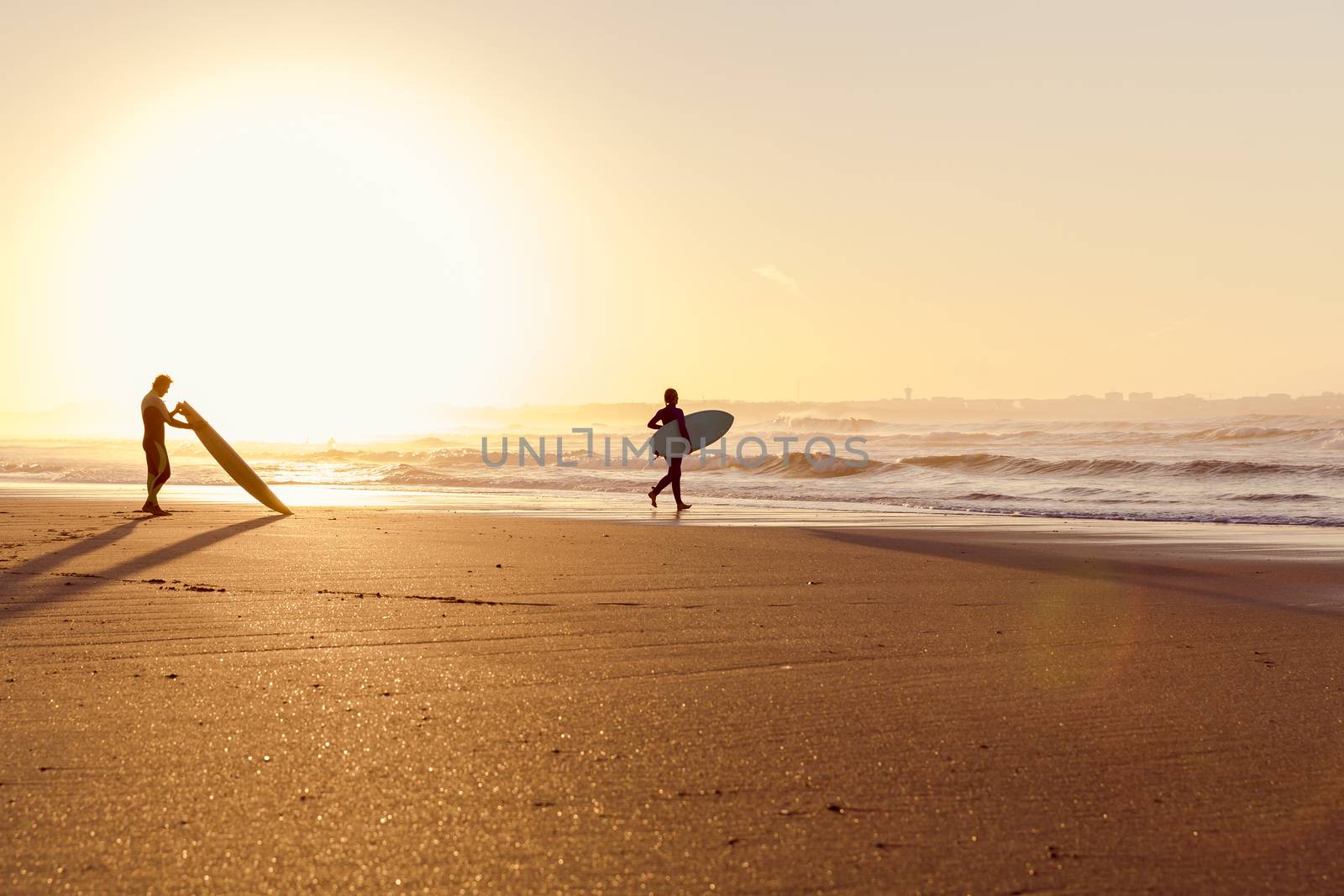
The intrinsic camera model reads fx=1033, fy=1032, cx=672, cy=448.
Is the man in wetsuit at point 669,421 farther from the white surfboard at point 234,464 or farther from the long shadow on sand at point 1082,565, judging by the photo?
the white surfboard at point 234,464

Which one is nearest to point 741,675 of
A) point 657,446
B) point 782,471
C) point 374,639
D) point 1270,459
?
point 374,639

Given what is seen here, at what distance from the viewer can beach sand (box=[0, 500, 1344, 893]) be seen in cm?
214

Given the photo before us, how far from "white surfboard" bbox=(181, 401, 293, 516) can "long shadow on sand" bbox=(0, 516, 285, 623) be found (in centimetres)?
203

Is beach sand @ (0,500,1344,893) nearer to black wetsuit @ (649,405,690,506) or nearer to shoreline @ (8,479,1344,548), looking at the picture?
shoreline @ (8,479,1344,548)

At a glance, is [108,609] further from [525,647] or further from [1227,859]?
[1227,859]

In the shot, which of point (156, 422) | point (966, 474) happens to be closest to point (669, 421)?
point (156, 422)

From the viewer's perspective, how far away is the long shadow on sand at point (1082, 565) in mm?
6160

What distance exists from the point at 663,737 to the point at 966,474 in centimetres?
2156

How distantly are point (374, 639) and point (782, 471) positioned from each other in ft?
70.9

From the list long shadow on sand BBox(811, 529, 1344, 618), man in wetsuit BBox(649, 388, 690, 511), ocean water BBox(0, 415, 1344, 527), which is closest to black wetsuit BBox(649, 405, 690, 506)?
man in wetsuit BBox(649, 388, 690, 511)

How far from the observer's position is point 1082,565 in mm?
7676

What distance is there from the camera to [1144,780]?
104 inches

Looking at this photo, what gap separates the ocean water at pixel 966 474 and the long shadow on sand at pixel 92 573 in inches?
359

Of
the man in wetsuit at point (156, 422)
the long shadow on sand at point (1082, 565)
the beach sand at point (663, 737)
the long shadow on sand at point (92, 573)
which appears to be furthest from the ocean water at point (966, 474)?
the beach sand at point (663, 737)
